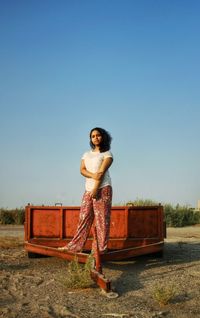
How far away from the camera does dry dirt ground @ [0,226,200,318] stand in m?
4.81

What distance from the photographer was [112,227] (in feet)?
29.7

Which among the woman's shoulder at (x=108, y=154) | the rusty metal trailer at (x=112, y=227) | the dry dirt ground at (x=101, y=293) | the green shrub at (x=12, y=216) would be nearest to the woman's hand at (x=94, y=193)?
the woman's shoulder at (x=108, y=154)

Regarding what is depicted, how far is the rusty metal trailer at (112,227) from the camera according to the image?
8.80 m

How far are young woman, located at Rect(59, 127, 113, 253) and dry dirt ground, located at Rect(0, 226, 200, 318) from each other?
898mm

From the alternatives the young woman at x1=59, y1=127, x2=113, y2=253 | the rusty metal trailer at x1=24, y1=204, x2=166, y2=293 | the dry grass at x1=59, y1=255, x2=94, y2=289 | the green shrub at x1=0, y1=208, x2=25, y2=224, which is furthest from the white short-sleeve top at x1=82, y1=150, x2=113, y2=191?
the green shrub at x1=0, y1=208, x2=25, y2=224

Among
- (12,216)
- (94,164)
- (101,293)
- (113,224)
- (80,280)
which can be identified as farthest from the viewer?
(12,216)

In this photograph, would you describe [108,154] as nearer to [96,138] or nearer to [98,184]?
[96,138]

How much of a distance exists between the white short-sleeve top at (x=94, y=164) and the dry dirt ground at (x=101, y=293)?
1517mm

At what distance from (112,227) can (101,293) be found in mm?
3422

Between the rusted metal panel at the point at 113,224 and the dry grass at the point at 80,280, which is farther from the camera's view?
the rusted metal panel at the point at 113,224

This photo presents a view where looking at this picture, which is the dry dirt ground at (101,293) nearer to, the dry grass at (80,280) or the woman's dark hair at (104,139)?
the dry grass at (80,280)

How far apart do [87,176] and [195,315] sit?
9.56ft

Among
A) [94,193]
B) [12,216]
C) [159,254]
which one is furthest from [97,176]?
[12,216]

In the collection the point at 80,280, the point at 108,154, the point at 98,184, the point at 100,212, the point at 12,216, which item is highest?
the point at 108,154
